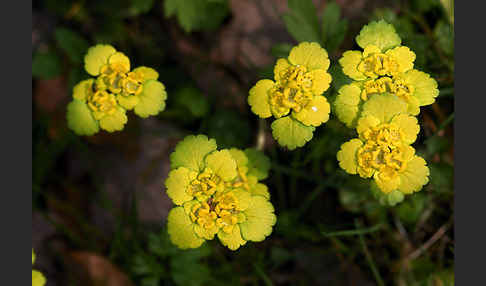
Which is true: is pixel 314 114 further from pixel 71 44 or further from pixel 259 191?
pixel 71 44

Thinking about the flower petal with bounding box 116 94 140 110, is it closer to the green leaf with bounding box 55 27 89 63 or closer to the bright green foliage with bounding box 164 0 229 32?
the bright green foliage with bounding box 164 0 229 32

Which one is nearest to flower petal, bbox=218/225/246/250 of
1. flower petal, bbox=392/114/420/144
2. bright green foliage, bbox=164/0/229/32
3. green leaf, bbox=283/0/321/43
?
flower petal, bbox=392/114/420/144

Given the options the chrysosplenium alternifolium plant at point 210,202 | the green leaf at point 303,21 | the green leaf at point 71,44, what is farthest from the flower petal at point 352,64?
the green leaf at point 71,44

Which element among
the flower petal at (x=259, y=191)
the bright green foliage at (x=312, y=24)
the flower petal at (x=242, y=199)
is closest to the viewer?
the flower petal at (x=242, y=199)

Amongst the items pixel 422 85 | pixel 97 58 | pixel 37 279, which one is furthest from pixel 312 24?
pixel 37 279

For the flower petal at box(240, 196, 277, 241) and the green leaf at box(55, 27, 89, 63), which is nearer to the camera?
the flower petal at box(240, 196, 277, 241)

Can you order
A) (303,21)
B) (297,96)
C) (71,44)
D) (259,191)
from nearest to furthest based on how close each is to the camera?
(297,96), (259,191), (303,21), (71,44)

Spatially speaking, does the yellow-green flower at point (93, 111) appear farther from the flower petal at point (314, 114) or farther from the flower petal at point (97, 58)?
the flower petal at point (314, 114)
